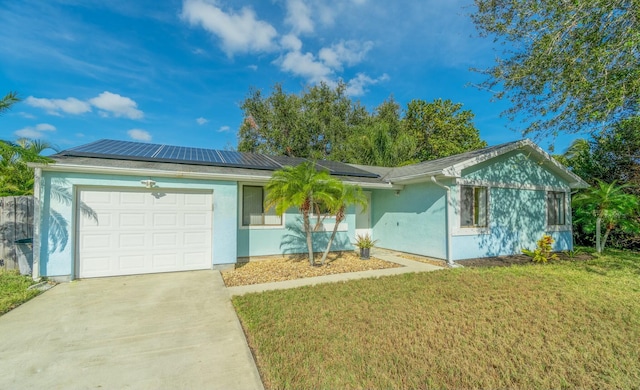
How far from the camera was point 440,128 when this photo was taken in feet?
82.5

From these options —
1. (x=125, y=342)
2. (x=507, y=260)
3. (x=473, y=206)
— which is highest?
(x=473, y=206)

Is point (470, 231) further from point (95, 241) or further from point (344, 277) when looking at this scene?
point (95, 241)

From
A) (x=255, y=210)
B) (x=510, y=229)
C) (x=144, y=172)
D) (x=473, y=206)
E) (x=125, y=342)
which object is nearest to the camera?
(x=125, y=342)

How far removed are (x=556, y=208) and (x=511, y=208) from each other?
118 inches

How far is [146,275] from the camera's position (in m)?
7.26

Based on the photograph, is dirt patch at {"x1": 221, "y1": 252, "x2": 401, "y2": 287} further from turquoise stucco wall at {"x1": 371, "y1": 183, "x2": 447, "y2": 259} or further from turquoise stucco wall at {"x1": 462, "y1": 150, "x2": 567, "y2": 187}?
turquoise stucco wall at {"x1": 462, "y1": 150, "x2": 567, "y2": 187}

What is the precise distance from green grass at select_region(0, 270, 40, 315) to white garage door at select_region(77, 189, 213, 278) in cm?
100

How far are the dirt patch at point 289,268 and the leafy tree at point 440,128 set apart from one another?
18.3 metres

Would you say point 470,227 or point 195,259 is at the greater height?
point 470,227

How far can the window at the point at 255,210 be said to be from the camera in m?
9.13

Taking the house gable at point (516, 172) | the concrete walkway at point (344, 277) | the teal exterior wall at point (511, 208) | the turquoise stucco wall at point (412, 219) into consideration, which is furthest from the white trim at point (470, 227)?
the concrete walkway at point (344, 277)

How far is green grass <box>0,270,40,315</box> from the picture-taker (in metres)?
5.06

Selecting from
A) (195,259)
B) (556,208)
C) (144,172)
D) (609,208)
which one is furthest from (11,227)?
(609,208)

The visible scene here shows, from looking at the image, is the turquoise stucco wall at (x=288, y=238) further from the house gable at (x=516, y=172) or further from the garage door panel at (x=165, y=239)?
the house gable at (x=516, y=172)
